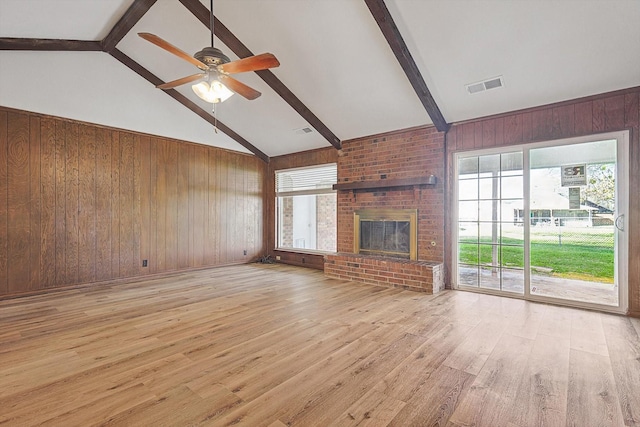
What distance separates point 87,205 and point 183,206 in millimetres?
1483

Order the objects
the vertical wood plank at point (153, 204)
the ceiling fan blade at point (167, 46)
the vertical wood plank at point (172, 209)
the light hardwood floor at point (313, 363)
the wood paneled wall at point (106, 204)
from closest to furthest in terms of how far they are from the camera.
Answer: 1. the light hardwood floor at point (313, 363)
2. the ceiling fan blade at point (167, 46)
3. the wood paneled wall at point (106, 204)
4. the vertical wood plank at point (153, 204)
5. the vertical wood plank at point (172, 209)

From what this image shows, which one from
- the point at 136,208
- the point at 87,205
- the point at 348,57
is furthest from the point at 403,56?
the point at 87,205

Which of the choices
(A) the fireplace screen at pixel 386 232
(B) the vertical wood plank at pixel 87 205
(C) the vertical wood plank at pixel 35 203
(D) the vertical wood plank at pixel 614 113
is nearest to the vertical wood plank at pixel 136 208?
(B) the vertical wood plank at pixel 87 205

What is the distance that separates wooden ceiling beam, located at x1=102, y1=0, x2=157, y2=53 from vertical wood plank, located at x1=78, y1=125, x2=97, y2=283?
4.22ft

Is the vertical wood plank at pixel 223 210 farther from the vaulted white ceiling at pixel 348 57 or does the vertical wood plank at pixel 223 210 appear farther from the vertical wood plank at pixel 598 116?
the vertical wood plank at pixel 598 116

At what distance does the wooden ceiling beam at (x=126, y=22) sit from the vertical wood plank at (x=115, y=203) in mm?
1319

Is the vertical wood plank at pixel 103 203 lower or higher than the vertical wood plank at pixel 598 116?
lower

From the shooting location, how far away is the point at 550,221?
3.99m

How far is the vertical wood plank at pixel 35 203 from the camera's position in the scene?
4117mm

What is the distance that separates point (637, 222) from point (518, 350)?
91.2 inches

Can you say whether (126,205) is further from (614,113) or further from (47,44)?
(614,113)

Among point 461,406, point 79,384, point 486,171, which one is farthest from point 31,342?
point 486,171

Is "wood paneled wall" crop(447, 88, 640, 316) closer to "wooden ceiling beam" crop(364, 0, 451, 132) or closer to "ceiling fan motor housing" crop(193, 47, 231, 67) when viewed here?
"wooden ceiling beam" crop(364, 0, 451, 132)

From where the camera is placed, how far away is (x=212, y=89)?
3.04m
